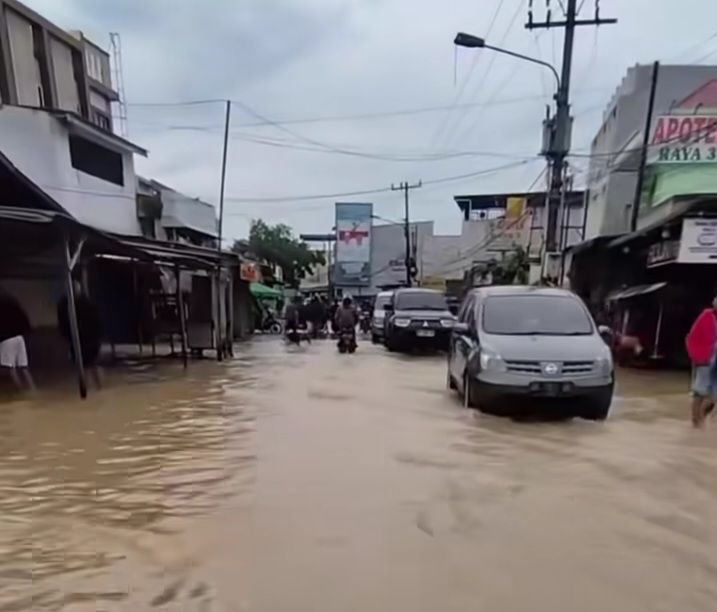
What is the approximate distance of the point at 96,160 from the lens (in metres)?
21.7

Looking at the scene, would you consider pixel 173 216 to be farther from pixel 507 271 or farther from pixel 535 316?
pixel 535 316

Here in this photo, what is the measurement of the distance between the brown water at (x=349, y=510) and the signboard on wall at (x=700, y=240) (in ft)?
18.0

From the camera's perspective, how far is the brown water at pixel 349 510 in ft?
13.6

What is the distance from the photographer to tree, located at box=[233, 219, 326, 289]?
6006cm

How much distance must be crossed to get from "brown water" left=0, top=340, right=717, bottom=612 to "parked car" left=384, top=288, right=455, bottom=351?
10.0m

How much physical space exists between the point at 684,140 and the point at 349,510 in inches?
892

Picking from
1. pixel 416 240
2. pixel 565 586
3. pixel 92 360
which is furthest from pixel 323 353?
pixel 416 240

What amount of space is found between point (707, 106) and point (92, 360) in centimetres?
2271

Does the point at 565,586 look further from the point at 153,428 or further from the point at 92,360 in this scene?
the point at 92,360

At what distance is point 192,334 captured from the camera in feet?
61.2

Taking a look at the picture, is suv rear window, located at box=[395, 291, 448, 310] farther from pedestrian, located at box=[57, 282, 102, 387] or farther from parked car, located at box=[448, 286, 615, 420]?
parked car, located at box=[448, 286, 615, 420]

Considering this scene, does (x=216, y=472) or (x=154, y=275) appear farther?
(x=154, y=275)

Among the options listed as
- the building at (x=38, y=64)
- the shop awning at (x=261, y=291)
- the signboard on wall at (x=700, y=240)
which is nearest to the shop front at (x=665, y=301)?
the signboard on wall at (x=700, y=240)

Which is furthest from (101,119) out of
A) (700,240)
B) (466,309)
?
(700,240)
